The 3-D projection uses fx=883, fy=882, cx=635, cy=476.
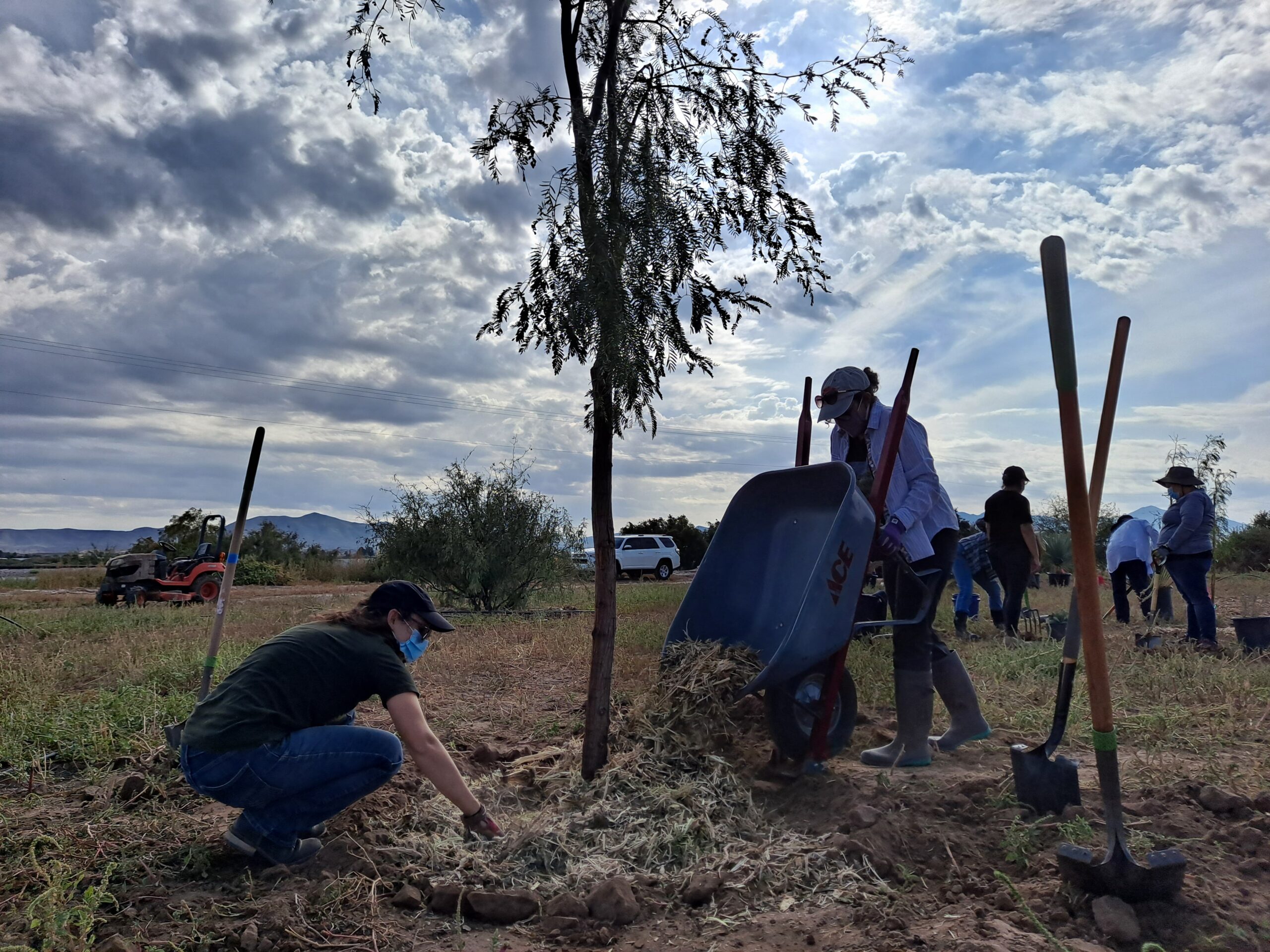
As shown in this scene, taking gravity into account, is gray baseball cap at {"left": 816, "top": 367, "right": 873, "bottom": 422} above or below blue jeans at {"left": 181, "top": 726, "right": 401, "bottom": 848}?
above

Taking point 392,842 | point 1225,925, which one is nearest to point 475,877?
point 392,842

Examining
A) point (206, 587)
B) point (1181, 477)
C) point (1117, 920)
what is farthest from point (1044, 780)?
point (206, 587)

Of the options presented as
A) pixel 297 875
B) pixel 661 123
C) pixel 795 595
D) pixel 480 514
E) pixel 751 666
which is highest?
pixel 661 123

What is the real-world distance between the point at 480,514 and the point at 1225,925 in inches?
439

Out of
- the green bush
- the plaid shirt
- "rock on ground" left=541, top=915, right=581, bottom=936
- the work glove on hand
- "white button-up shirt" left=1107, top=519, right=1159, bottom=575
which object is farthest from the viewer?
the green bush

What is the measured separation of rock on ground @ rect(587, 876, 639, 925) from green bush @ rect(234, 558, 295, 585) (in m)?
22.4

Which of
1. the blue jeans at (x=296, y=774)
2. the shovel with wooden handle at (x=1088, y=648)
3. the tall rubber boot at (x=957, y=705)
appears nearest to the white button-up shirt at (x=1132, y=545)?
the tall rubber boot at (x=957, y=705)

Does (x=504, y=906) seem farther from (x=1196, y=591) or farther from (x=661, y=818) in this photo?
(x=1196, y=591)

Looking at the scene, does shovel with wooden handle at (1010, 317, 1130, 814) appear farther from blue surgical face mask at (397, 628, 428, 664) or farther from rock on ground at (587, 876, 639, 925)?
blue surgical face mask at (397, 628, 428, 664)

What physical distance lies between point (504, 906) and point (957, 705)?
8.05ft

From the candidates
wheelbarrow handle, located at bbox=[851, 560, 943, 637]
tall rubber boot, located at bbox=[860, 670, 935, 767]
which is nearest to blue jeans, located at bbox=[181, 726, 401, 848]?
wheelbarrow handle, located at bbox=[851, 560, 943, 637]

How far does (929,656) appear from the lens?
3.96 meters

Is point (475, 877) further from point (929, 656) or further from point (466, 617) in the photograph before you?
point (466, 617)

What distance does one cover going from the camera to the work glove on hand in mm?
3107
